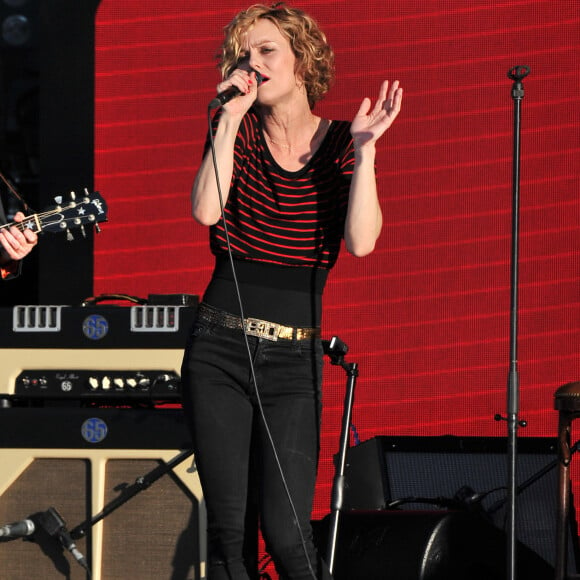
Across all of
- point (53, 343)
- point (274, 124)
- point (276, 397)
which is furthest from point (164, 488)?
point (274, 124)

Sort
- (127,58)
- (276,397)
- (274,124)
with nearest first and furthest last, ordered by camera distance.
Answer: (276,397) → (274,124) → (127,58)

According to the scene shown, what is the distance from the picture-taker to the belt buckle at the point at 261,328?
2.04 meters

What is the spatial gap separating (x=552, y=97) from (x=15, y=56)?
7.76 ft

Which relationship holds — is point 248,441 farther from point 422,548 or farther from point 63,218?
point 63,218

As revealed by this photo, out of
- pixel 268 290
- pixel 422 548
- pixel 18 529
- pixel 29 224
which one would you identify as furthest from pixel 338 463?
pixel 29 224

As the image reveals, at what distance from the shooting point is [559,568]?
281cm

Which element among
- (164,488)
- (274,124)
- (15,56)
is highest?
(15,56)

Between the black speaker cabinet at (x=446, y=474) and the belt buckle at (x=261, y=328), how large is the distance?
112cm

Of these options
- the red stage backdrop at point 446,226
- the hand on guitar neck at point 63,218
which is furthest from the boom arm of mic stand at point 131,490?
the red stage backdrop at point 446,226

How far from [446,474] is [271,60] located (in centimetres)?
144

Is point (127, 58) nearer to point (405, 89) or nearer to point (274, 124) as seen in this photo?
point (405, 89)

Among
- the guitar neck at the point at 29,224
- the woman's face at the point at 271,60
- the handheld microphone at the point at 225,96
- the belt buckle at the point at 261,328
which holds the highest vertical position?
the woman's face at the point at 271,60

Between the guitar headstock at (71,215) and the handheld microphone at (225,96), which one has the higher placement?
the handheld microphone at (225,96)

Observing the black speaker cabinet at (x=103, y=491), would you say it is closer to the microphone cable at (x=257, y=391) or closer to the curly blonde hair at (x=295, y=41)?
the microphone cable at (x=257, y=391)
